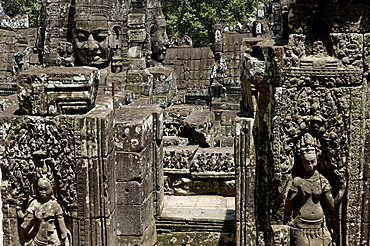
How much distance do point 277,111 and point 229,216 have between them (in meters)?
2.05

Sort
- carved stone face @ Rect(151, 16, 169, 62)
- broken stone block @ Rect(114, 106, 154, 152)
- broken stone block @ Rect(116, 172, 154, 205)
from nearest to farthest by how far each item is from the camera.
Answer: broken stone block @ Rect(114, 106, 154, 152) → broken stone block @ Rect(116, 172, 154, 205) → carved stone face @ Rect(151, 16, 169, 62)

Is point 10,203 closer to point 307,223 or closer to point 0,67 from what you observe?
point 307,223

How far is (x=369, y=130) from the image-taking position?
613 centimetres

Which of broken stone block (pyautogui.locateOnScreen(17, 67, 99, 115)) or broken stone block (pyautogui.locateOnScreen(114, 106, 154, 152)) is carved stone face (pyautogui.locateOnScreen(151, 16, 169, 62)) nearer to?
broken stone block (pyautogui.locateOnScreen(114, 106, 154, 152))

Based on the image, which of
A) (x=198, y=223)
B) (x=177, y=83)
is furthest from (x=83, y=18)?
(x=198, y=223)

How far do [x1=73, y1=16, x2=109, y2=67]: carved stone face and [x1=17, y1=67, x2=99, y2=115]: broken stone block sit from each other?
872 cm

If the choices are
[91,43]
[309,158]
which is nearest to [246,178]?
[309,158]

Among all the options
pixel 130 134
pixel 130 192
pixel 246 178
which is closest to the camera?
pixel 246 178

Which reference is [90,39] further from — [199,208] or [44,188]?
[44,188]

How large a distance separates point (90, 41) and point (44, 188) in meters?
→ 9.04

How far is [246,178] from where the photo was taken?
6.48 meters

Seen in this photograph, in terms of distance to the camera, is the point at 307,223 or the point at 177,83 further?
the point at 177,83

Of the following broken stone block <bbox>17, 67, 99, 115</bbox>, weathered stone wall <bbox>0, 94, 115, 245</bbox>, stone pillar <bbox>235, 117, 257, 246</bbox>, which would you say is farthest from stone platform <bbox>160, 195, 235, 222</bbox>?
broken stone block <bbox>17, 67, 99, 115</bbox>

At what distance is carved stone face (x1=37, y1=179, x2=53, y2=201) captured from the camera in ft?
19.0
